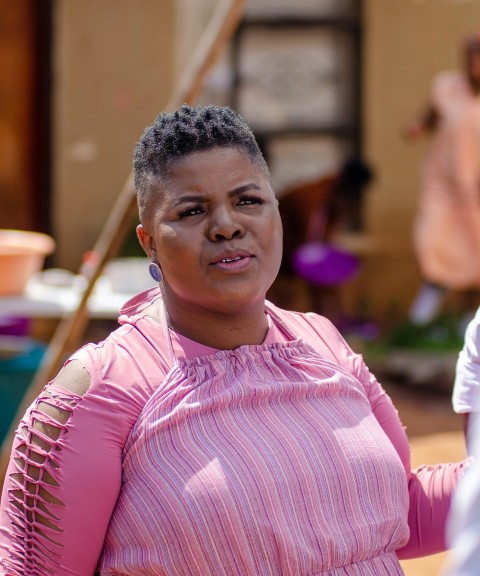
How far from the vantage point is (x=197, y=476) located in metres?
1.69

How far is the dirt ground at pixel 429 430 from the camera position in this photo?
424 centimetres

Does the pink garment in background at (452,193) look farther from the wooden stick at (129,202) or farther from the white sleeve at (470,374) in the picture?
the white sleeve at (470,374)

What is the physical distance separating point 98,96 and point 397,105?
2336 millimetres

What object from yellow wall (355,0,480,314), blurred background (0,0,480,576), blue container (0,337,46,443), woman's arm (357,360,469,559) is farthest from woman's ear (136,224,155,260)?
yellow wall (355,0,480,314)

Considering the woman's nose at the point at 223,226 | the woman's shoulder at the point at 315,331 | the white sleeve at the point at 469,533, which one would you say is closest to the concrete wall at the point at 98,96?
the woman's shoulder at the point at 315,331

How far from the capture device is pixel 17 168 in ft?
26.6

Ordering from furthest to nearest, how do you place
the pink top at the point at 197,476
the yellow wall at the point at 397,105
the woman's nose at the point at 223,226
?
1. the yellow wall at the point at 397,105
2. the woman's nose at the point at 223,226
3. the pink top at the point at 197,476

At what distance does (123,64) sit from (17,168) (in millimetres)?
1095

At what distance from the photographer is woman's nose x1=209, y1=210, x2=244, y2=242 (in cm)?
179

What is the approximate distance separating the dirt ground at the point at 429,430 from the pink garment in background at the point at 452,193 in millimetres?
1164

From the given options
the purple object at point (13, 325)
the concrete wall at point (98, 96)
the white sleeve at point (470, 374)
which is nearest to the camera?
the white sleeve at point (470, 374)

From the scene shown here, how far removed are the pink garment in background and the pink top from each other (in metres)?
6.04

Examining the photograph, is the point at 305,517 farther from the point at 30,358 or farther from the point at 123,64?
the point at 123,64

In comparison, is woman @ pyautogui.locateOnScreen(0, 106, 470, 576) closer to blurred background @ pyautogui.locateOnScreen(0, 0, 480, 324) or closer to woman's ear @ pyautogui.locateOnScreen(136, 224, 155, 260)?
woman's ear @ pyautogui.locateOnScreen(136, 224, 155, 260)
